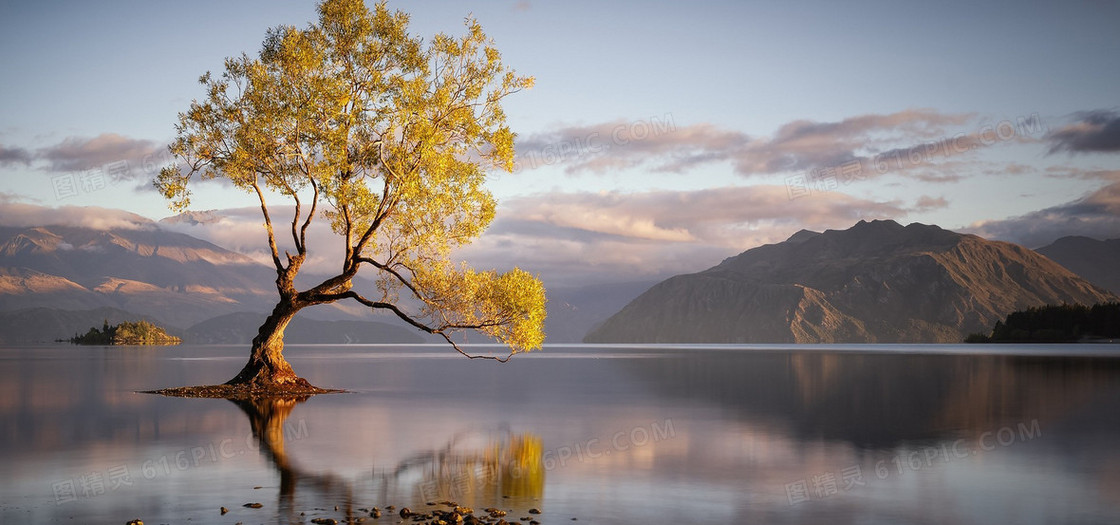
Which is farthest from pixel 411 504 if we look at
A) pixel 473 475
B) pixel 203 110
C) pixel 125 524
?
pixel 203 110

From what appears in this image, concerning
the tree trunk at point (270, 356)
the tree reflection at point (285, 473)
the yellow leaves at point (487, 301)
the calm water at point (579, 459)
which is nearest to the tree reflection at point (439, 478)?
the tree reflection at point (285, 473)

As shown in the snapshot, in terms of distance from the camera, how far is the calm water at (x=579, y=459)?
64.0ft

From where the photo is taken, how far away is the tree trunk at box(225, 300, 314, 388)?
5447 centimetres

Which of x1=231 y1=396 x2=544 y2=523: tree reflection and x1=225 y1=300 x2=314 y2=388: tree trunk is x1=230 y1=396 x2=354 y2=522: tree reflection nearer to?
x1=231 y1=396 x2=544 y2=523: tree reflection

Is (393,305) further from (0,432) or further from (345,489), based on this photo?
(345,489)

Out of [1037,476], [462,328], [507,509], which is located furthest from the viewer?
[462,328]

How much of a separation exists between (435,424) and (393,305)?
14.4 metres

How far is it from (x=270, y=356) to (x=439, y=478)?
3625 centimetres

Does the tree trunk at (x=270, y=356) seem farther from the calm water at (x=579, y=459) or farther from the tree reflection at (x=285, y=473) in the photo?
the tree reflection at (x=285, y=473)

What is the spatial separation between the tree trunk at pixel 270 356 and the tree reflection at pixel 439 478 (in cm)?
2179

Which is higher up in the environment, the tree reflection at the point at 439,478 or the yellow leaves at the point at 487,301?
the yellow leaves at the point at 487,301

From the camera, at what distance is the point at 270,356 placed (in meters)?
56.2

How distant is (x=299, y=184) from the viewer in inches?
2051

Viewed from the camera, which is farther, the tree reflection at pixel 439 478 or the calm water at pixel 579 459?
the tree reflection at pixel 439 478
